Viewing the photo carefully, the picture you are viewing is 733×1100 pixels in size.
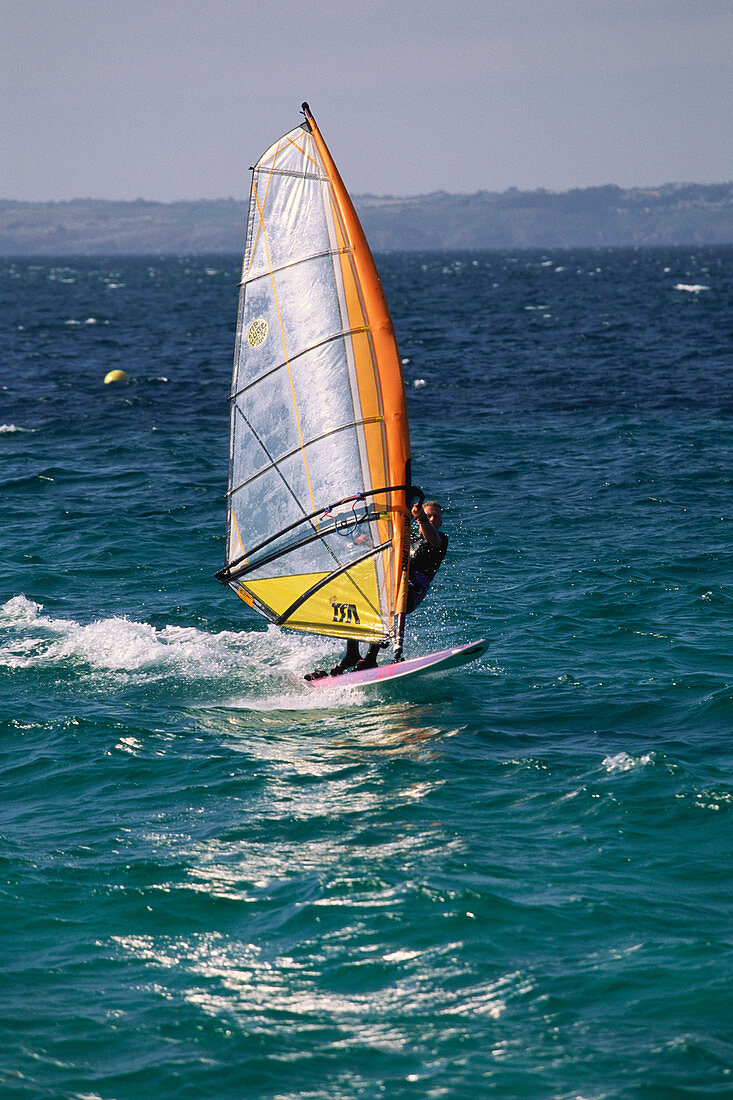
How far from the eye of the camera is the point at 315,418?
578 inches

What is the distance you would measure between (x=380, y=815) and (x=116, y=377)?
34.2m

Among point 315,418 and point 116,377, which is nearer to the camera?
point 315,418

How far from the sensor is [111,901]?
398 inches

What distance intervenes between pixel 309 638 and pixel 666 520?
9094mm

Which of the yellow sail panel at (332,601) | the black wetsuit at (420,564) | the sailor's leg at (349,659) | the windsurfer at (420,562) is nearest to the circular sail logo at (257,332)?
the windsurfer at (420,562)

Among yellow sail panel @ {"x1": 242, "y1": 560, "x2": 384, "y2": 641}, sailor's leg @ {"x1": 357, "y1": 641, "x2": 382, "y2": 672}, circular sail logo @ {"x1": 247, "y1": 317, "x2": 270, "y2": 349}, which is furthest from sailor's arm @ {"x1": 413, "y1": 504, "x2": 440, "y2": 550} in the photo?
circular sail logo @ {"x1": 247, "y1": 317, "x2": 270, "y2": 349}

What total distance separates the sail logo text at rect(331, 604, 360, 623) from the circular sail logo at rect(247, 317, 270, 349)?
3.74m

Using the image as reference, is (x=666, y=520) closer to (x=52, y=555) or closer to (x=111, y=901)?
(x=52, y=555)

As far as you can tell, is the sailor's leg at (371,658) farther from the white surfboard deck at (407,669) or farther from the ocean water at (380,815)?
the ocean water at (380,815)

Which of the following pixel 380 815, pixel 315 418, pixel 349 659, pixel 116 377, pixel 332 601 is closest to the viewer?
pixel 380 815

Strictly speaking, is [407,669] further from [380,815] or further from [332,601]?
[380,815]

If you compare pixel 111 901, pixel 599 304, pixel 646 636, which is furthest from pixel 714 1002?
pixel 599 304

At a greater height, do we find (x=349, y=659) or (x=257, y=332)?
(x=257, y=332)

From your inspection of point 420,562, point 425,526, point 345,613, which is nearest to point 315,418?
point 425,526
